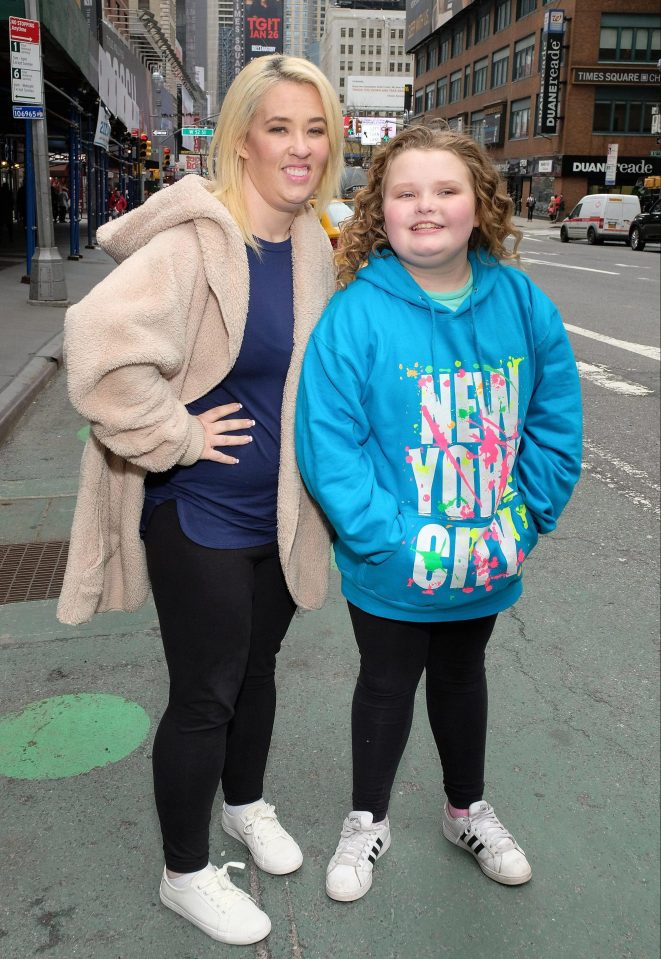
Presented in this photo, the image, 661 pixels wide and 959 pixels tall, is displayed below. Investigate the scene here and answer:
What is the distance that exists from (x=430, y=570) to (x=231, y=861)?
99 cm

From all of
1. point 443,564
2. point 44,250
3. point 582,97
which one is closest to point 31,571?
point 443,564

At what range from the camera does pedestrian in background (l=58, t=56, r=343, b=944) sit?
1.84 metres

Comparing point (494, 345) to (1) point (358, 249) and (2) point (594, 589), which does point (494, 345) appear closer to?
(1) point (358, 249)

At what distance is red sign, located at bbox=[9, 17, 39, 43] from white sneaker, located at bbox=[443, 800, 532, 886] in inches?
465

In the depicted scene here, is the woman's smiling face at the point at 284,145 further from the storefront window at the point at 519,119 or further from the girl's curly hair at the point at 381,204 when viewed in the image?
the storefront window at the point at 519,119

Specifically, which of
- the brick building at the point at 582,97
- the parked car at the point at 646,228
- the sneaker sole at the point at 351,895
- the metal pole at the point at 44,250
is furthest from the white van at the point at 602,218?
the sneaker sole at the point at 351,895

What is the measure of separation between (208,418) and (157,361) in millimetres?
203

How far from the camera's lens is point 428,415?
198 cm

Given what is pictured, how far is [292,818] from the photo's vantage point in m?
2.54

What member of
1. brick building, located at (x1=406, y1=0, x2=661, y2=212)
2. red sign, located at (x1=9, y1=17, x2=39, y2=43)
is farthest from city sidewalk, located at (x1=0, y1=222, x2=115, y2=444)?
brick building, located at (x1=406, y1=0, x2=661, y2=212)

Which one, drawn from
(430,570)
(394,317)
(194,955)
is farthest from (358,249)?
(194,955)

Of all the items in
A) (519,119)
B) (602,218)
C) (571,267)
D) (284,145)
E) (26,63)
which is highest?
Result: (519,119)

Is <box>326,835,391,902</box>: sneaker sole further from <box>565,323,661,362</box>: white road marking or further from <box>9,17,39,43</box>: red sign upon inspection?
<box>9,17,39,43</box>: red sign

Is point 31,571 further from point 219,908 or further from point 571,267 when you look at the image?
point 571,267
